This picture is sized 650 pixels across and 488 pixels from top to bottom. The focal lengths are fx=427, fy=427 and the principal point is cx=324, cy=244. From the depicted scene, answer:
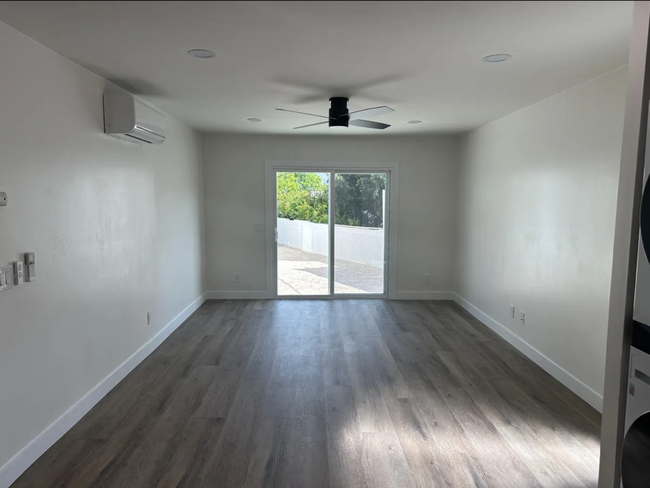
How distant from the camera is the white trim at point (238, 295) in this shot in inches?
245

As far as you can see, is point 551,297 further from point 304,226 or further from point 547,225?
point 304,226

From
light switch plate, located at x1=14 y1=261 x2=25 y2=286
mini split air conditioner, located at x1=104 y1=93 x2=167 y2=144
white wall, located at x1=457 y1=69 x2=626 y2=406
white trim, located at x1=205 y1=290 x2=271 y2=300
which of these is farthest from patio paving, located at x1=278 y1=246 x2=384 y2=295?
light switch plate, located at x1=14 y1=261 x2=25 y2=286

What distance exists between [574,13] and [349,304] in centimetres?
448

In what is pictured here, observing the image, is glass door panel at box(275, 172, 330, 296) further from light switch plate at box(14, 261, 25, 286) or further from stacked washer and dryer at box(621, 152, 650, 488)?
stacked washer and dryer at box(621, 152, 650, 488)

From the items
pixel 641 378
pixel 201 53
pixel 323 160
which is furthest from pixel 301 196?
pixel 641 378

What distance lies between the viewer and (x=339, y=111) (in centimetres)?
362

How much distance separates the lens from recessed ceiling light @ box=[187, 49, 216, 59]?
8.29 feet

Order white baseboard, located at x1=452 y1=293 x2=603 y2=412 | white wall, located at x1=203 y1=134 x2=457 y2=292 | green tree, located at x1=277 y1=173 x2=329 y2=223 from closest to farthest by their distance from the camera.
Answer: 1. white baseboard, located at x1=452 y1=293 x2=603 y2=412
2. white wall, located at x1=203 y1=134 x2=457 y2=292
3. green tree, located at x1=277 y1=173 x2=329 y2=223

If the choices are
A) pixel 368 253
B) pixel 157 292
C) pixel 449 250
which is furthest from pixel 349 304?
pixel 157 292

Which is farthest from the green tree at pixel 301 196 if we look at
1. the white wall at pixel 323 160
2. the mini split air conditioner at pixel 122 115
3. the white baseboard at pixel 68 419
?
the mini split air conditioner at pixel 122 115

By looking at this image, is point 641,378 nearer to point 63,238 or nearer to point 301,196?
point 63,238

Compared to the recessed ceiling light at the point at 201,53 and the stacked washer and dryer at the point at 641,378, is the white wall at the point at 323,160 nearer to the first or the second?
the recessed ceiling light at the point at 201,53

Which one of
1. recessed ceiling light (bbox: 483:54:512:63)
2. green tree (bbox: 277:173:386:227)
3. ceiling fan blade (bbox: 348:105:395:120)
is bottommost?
green tree (bbox: 277:173:386:227)

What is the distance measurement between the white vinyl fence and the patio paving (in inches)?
4.2
